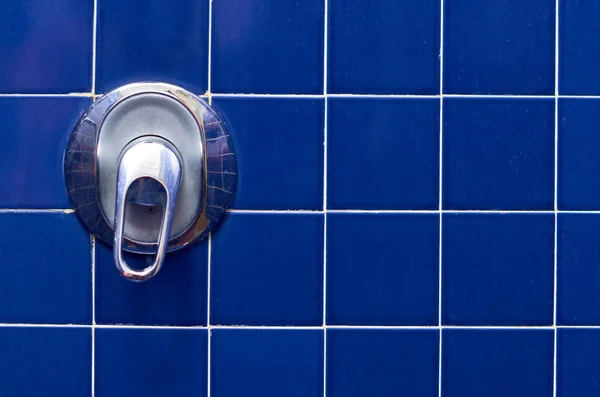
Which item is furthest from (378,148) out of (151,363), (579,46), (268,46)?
(151,363)

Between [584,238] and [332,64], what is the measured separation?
0.42 m

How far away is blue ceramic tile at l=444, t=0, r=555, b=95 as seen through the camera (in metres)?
0.83

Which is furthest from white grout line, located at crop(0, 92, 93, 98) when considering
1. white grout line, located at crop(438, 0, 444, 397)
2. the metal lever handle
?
white grout line, located at crop(438, 0, 444, 397)

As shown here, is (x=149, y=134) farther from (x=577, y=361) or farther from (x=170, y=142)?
(x=577, y=361)

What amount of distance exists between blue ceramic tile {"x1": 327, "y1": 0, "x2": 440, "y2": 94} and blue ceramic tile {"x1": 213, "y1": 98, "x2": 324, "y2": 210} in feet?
0.20

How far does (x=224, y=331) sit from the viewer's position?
84 centimetres

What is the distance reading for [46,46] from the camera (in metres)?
0.83

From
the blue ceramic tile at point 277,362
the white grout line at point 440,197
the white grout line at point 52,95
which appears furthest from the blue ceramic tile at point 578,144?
the white grout line at point 52,95

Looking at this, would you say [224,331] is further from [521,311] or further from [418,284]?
[521,311]

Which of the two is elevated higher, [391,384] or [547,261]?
[547,261]

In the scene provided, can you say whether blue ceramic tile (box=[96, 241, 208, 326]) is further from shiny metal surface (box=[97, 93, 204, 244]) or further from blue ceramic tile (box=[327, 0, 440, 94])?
blue ceramic tile (box=[327, 0, 440, 94])

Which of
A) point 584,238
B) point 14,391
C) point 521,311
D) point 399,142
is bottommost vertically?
point 14,391

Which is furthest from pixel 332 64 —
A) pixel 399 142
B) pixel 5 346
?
pixel 5 346

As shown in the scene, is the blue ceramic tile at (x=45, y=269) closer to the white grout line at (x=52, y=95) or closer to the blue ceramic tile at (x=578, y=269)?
the white grout line at (x=52, y=95)
